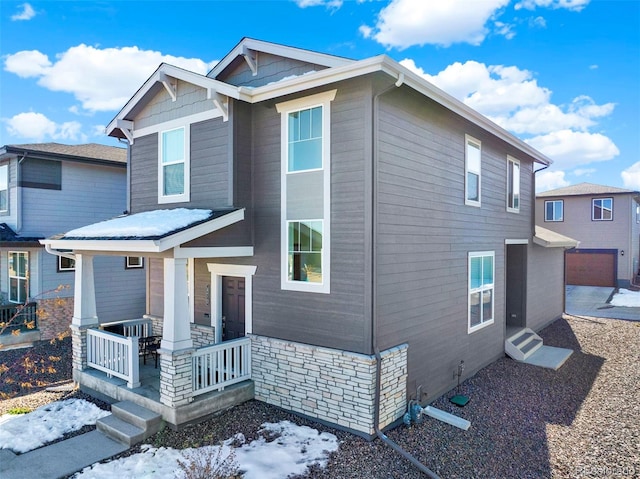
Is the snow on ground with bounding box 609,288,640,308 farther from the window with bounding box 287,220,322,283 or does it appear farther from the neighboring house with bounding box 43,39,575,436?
the window with bounding box 287,220,322,283

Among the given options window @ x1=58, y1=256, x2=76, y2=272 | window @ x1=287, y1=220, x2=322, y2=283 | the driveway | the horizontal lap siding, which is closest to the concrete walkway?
window @ x1=287, y1=220, x2=322, y2=283

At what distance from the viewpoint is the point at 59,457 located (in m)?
5.90

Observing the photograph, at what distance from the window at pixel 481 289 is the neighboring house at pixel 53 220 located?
1218 centimetres

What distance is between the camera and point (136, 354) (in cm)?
761

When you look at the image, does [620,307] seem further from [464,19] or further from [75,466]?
[75,466]

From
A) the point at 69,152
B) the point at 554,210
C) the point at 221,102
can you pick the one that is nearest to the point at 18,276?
the point at 69,152

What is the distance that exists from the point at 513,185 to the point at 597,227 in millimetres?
16585

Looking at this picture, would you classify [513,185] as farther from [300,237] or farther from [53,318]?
[53,318]

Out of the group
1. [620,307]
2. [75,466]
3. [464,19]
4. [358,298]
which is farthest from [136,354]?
[620,307]

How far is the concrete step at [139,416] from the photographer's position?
259 inches

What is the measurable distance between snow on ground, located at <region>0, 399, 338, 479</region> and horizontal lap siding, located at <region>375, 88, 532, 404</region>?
2086mm

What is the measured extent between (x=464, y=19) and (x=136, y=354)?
11206 mm

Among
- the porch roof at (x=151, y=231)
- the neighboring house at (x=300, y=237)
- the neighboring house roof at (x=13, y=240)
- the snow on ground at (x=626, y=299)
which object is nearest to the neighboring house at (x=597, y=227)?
the snow on ground at (x=626, y=299)

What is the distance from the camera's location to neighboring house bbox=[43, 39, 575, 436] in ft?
22.1
